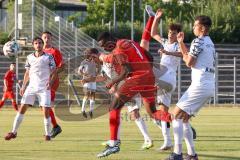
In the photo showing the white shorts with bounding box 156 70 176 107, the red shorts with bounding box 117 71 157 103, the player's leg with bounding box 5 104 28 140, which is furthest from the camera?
the player's leg with bounding box 5 104 28 140

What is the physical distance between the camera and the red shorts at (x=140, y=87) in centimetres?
1358

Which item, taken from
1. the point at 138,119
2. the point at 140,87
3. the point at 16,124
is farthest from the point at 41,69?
the point at 140,87

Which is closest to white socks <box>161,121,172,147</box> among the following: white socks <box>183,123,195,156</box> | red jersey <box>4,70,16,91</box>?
white socks <box>183,123,195,156</box>

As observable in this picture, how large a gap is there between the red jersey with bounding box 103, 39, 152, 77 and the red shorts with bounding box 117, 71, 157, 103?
130 mm

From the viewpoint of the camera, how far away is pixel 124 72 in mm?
13125

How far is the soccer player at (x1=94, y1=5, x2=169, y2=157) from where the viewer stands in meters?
13.1

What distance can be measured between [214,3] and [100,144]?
43132 mm

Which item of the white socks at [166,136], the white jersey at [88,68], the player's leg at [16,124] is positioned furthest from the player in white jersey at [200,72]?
the player's leg at [16,124]

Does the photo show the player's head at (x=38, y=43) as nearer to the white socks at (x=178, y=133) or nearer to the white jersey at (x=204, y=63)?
the white socks at (x=178, y=133)

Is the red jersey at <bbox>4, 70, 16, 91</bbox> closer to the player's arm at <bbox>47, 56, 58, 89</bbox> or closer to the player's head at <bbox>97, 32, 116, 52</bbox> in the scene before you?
the player's arm at <bbox>47, 56, 58, 89</bbox>

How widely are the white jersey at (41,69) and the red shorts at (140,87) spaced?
3.48 meters

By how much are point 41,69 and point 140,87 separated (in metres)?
3.79

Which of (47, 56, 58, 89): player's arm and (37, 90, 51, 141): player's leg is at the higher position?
(47, 56, 58, 89): player's arm

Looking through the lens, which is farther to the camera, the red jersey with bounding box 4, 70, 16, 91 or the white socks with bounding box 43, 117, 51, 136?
the red jersey with bounding box 4, 70, 16, 91
